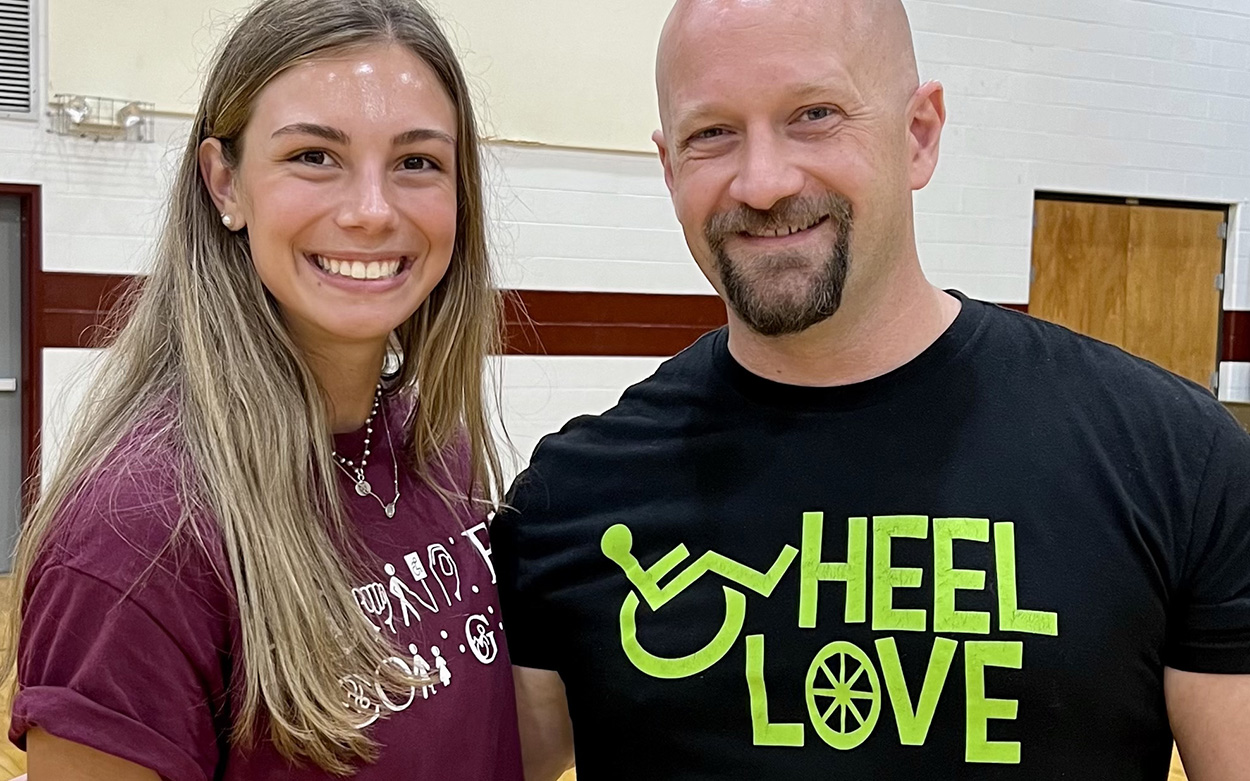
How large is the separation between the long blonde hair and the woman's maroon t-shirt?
23mm

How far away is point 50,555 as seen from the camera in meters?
1.12

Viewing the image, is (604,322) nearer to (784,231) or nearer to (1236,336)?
(1236,336)

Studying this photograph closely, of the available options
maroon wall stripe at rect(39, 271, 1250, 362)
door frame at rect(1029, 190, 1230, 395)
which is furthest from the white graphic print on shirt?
door frame at rect(1029, 190, 1230, 395)

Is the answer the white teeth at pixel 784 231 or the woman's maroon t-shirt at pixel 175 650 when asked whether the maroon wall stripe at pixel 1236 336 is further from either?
the woman's maroon t-shirt at pixel 175 650

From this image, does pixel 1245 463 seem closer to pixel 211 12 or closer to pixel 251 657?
pixel 251 657

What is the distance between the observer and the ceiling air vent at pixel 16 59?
508cm

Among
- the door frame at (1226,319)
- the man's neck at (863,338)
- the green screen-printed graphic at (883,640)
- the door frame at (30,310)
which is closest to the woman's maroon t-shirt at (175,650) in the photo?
the green screen-printed graphic at (883,640)

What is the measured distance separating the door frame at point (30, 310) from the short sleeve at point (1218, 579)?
4.87 m

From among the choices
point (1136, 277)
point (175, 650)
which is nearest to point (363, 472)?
point (175, 650)

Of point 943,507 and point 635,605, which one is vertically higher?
point 943,507

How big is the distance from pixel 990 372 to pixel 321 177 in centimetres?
83

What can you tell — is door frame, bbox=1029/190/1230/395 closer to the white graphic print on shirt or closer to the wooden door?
the wooden door

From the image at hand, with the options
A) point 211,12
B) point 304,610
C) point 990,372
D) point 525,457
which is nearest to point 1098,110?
point 525,457

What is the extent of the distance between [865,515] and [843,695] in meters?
0.21
